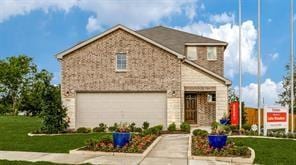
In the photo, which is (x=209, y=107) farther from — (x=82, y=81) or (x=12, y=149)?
(x=12, y=149)

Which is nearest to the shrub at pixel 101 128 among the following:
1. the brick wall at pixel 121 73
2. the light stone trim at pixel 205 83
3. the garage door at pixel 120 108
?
the garage door at pixel 120 108

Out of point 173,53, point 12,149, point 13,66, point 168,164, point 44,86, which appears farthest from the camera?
point 13,66

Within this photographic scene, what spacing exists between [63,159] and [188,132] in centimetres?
1282

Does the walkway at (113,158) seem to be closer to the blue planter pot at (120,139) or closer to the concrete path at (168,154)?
the concrete path at (168,154)

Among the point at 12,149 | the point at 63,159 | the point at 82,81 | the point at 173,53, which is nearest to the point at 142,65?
the point at 173,53

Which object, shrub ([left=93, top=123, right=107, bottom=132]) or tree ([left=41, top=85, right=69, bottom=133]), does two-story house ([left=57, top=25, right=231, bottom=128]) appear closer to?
shrub ([left=93, top=123, right=107, bottom=132])

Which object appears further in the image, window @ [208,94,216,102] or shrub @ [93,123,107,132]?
window @ [208,94,216,102]

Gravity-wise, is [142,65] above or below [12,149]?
above

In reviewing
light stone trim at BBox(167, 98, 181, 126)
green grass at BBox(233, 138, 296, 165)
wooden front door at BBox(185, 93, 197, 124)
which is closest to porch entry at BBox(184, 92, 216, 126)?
wooden front door at BBox(185, 93, 197, 124)

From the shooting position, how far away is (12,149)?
1666cm

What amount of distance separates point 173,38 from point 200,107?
719 cm

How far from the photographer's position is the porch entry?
101 ft

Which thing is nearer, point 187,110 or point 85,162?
point 85,162

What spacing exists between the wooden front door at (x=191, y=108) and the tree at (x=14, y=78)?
43108 millimetres
